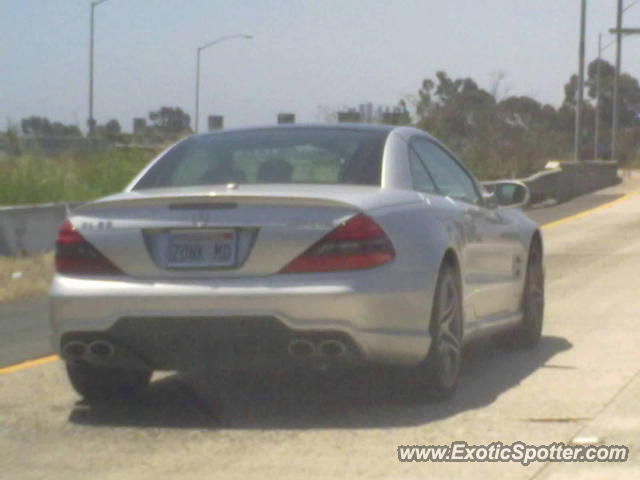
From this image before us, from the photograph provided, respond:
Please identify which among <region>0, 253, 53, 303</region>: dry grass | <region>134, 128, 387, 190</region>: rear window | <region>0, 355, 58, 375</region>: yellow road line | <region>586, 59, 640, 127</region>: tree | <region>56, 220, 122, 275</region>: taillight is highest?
<region>586, 59, 640, 127</region>: tree

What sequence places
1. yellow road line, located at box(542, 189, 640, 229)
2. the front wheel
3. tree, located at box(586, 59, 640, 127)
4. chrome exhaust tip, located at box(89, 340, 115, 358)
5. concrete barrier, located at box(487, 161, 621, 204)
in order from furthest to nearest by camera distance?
tree, located at box(586, 59, 640, 127) < concrete barrier, located at box(487, 161, 621, 204) < yellow road line, located at box(542, 189, 640, 229) < the front wheel < chrome exhaust tip, located at box(89, 340, 115, 358)

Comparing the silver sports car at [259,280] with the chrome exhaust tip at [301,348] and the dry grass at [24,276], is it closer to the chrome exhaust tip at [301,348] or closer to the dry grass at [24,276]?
the chrome exhaust tip at [301,348]

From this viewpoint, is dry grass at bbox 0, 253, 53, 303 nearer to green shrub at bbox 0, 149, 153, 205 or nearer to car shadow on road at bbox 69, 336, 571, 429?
green shrub at bbox 0, 149, 153, 205

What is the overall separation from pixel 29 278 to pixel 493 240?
21.7 ft

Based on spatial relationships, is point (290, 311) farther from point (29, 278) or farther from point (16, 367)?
point (29, 278)

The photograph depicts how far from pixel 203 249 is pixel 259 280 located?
32cm

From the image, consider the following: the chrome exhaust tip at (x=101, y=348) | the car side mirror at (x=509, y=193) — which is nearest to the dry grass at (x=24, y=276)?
the car side mirror at (x=509, y=193)

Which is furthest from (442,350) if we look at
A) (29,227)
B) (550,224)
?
(550,224)

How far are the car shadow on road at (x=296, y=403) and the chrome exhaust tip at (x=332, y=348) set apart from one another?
16.0 inches

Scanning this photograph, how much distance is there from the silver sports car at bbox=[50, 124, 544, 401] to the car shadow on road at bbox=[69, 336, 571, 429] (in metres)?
0.19

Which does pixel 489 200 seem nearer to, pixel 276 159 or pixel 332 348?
pixel 276 159

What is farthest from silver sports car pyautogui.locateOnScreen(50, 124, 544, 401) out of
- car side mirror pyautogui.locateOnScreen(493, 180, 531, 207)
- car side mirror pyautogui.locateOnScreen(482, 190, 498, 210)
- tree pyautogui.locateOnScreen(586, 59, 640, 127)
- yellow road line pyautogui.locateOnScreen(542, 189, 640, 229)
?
tree pyautogui.locateOnScreen(586, 59, 640, 127)

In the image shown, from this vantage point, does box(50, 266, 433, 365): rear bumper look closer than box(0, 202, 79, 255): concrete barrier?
Yes

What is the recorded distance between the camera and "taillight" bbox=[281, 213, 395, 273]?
7.04 metres
